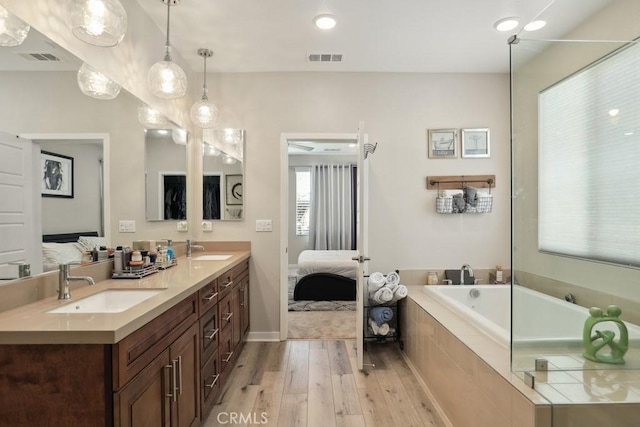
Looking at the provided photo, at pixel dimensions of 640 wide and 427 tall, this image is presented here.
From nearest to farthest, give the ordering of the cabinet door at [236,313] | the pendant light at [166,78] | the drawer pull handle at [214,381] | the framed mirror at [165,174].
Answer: the drawer pull handle at [214,381], the pendant light at [166,78], the framed mirror at [165,174], the cabinet door at [236,313]

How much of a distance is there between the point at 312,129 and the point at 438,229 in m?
1.65

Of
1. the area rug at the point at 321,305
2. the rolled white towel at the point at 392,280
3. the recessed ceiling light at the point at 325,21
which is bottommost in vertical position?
the area rug at the point at 321,305

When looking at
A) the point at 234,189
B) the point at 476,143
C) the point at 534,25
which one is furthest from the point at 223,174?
the point at 534,25

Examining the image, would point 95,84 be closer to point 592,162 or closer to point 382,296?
point 382,296

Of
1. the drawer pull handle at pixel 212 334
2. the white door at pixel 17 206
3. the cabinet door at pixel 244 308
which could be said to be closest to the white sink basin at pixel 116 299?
the white door at pixel 17 206

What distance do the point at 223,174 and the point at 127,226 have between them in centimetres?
127

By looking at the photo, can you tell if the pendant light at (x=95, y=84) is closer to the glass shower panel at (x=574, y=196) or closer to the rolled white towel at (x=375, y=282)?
the glass shower panel at (x=574, y=196)

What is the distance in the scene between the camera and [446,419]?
2109mm

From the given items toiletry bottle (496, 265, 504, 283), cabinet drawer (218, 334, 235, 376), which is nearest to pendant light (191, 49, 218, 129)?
cabinet drawer (218, 334, 235, 376)

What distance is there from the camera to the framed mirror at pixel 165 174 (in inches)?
106

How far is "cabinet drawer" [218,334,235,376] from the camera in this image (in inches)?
96.0

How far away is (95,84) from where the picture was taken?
6.35 ft

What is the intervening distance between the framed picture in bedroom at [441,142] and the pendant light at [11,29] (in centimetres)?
313

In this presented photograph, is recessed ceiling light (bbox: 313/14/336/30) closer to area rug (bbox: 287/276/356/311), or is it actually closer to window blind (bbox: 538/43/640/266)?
window blind (bbox: 538/43/640/266)
